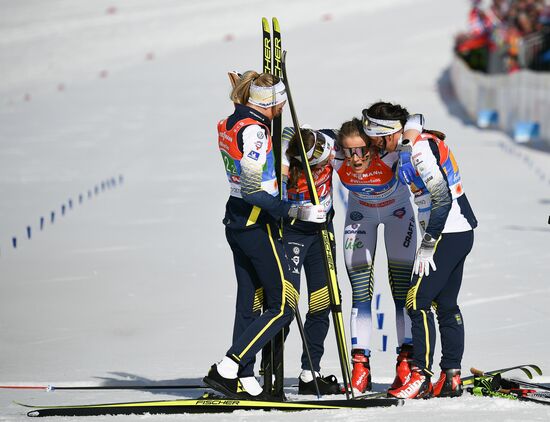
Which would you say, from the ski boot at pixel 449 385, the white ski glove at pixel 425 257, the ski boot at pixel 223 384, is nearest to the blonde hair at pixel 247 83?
the white ski glove at pixel 425 257

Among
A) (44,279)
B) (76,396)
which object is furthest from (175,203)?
(76,396)

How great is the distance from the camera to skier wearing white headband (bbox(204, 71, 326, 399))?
21.6 feet

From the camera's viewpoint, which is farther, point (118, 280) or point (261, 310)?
point (118, 280)

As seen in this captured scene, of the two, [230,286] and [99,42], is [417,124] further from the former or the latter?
[99,42]

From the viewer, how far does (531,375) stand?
729 centimetres

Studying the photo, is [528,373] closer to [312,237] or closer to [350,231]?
[350,231]

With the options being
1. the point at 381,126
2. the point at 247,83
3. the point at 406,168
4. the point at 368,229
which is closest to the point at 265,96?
the point at 247,83

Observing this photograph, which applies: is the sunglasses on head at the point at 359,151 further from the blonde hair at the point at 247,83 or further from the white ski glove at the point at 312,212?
the blonde hair at the point at 247,83

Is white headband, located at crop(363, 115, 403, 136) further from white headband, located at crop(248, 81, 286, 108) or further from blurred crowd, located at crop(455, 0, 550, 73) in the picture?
blurred crowd, located at crop(455, 0, 550, 73)

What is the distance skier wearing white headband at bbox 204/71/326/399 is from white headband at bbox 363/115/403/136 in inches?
22.4

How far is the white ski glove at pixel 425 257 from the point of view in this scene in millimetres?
6816

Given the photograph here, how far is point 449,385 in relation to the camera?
6.98 meters

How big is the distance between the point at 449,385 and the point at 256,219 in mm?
1444

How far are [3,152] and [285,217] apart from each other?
18923 mm
